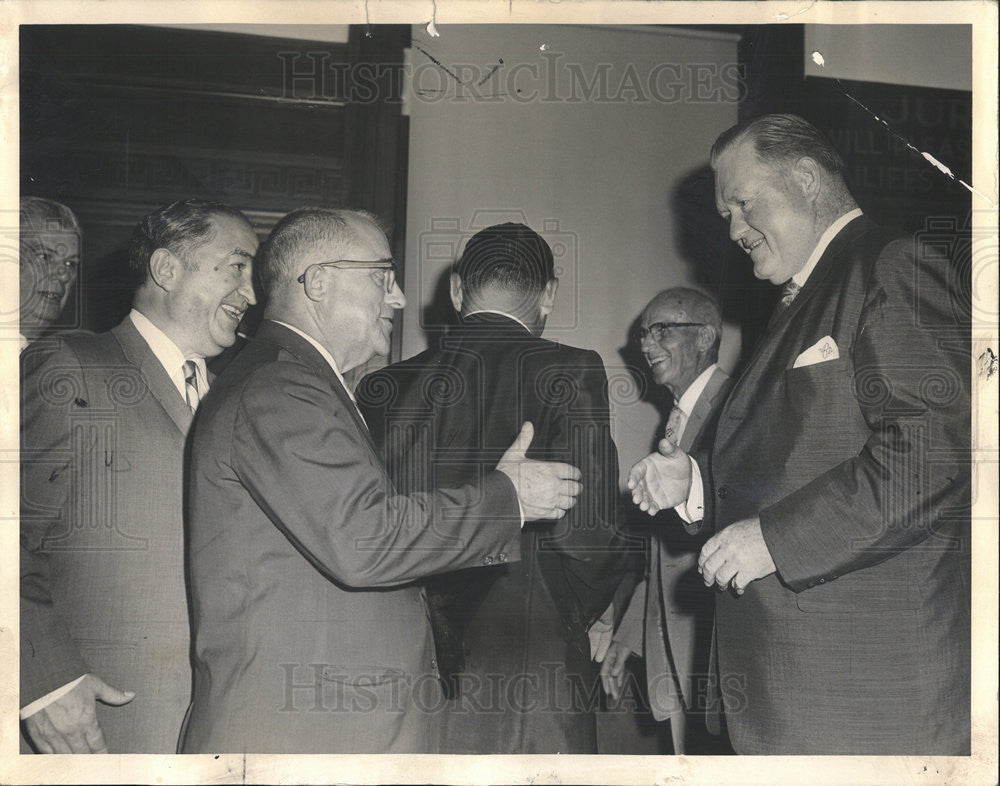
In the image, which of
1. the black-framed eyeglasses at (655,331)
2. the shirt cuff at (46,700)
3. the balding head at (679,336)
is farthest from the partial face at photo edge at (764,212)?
the shirt cuff at (46,700)

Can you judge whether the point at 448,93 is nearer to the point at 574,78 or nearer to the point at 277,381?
the point at 574,78

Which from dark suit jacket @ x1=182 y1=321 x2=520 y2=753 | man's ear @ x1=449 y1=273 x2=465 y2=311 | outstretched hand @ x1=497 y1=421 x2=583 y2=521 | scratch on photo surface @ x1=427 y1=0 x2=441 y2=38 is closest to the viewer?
dark suit jacket @ x1=182 y1=321 x2=520 y2=753

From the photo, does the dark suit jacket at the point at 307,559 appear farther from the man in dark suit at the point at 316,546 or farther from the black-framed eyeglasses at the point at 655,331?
the black-framed eyeglasses at the point at 655,331

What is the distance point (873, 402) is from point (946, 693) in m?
0.92

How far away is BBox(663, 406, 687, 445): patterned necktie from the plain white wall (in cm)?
4

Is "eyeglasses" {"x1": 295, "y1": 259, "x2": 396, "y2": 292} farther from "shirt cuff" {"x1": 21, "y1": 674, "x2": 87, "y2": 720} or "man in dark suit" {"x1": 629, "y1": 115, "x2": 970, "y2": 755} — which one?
"shirt cuff" {"x1": 21, "y1": 674, "x2": 87, "y2": 720}

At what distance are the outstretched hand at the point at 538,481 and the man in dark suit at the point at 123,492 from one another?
96 cm

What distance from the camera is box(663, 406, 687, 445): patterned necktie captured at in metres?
3.34

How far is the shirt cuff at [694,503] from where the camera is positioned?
3305 millimetres

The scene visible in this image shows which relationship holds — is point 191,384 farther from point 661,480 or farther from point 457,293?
point 661,480

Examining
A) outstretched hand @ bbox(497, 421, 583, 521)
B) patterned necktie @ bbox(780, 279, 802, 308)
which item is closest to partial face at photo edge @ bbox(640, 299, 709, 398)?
patterned necktie @ bbox(780, 279, 802, 308)

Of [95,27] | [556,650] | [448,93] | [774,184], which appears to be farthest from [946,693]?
[95,27]

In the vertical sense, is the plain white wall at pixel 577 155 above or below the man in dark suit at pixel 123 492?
above

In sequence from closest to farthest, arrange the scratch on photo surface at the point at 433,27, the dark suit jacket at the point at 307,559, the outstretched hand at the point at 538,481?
1. the dark suit jacket at the point at 307,559
2. the outstretched hand at the point at 538,481
3. the scratch on photo surface at the point at 433,27
